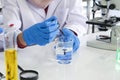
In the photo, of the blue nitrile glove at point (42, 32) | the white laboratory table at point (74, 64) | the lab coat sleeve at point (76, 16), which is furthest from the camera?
the lab coat sleeve at point (76, 16)

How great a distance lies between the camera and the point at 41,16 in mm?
1512

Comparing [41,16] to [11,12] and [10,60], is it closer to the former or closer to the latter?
[11,12]

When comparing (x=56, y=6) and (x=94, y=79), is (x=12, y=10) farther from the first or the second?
(x=94, y=79)

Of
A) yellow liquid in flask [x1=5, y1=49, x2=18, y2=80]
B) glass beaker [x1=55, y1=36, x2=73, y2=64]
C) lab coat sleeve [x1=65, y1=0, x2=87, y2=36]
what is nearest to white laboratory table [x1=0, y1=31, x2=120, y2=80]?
glass beaker [x1=55, y1=36, x2=73, y2=64]

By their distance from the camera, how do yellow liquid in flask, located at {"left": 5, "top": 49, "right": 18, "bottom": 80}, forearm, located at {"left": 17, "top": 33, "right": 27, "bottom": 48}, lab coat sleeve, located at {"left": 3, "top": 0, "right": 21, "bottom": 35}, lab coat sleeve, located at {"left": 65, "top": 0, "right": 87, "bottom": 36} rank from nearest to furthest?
yellow liquid in flask, located at {"left": 5, "top": 49, "right": 18, "bottom": 80}
forearm, located at {"left": 17, "top": 33, "right": 27, "bottom": 48}
lab coat sleeve, located at {"left": 3, "top": 0, "right": 21, "bottom": 35}
lab coat sleeve, located at {"left": 65, "top": 0, "right": 87, "bottom": 36}

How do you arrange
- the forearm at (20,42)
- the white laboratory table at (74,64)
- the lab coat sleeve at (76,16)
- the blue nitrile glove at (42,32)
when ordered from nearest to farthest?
the white laboratory table at (74,64) → the blue nitrile glove at (42,32) → the forearm at (20,42) → the lab coat sleeve at (76,16)

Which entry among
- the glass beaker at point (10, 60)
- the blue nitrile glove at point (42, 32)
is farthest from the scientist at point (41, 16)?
the glass beaker at point (10, 60)

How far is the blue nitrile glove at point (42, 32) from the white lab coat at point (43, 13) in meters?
0.24

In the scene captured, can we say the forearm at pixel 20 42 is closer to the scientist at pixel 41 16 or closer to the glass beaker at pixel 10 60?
the scientist at pixel 41 16

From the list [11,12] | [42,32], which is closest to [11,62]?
[42,32]

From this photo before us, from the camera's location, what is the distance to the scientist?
1.18 m

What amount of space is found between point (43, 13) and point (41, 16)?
1.0 inches

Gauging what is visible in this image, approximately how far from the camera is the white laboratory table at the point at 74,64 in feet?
3.00

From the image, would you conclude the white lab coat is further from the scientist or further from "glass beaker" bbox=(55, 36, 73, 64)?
"glass beaker" bbox=(55, 36, 73, 64)
